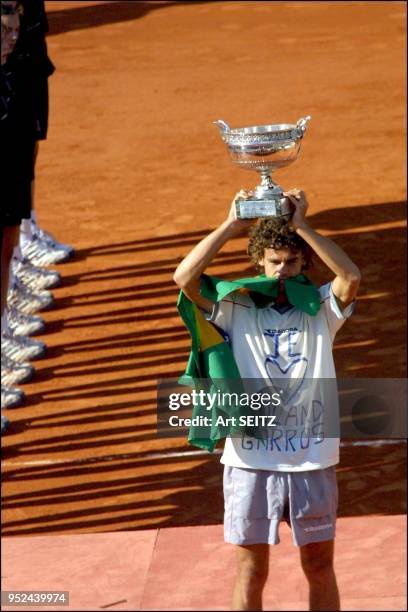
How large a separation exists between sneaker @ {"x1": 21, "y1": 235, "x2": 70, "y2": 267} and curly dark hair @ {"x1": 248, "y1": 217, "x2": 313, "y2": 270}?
6.44m

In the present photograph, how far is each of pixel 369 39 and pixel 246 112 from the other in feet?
12.1

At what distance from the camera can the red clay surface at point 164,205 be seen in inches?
322

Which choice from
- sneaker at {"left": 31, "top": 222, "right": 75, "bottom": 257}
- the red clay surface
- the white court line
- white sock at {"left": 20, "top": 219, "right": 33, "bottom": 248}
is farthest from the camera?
sneaker at {"left": 31, "top": 222, "right": 75, "bottom": 257}

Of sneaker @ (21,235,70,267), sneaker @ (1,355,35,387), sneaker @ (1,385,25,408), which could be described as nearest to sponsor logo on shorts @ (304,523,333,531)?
sneaker @ (1,385,25,408)

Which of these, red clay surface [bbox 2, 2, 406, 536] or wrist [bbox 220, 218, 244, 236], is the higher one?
wrist [bbox 220, 218, 244, 236]

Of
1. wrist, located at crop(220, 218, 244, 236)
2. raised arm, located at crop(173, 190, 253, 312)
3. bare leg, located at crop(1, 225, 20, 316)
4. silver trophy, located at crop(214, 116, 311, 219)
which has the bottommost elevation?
bare leg, located at crop(1, 225, 20, 316)

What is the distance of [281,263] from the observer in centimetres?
503

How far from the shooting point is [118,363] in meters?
9.72

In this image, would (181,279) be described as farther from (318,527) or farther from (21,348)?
(21,348)

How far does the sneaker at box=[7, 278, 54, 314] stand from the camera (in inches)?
412

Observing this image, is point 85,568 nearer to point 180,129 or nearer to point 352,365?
point 352,365

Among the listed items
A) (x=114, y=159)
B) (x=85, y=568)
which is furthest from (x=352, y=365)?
(x=114, y=159)

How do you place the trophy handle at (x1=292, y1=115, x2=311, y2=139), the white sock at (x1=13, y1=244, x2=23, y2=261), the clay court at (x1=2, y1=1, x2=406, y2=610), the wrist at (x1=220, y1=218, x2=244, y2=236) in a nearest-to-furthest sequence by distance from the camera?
the wrist at (x1=220, y1=218, x2=244, y2=236), the trophy handle at (x1=292, y1=115, x2=311, y2=139), the clay court at (x1=2, y1=1, x2=406, y2=610), the white sock at (x1=13, y1=244, x2=23, y2=261)

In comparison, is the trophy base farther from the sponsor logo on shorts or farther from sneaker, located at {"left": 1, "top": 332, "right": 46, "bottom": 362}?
sneaker, located at {"left": 1, "top": 332, "right": 46, "bottom": 362}
